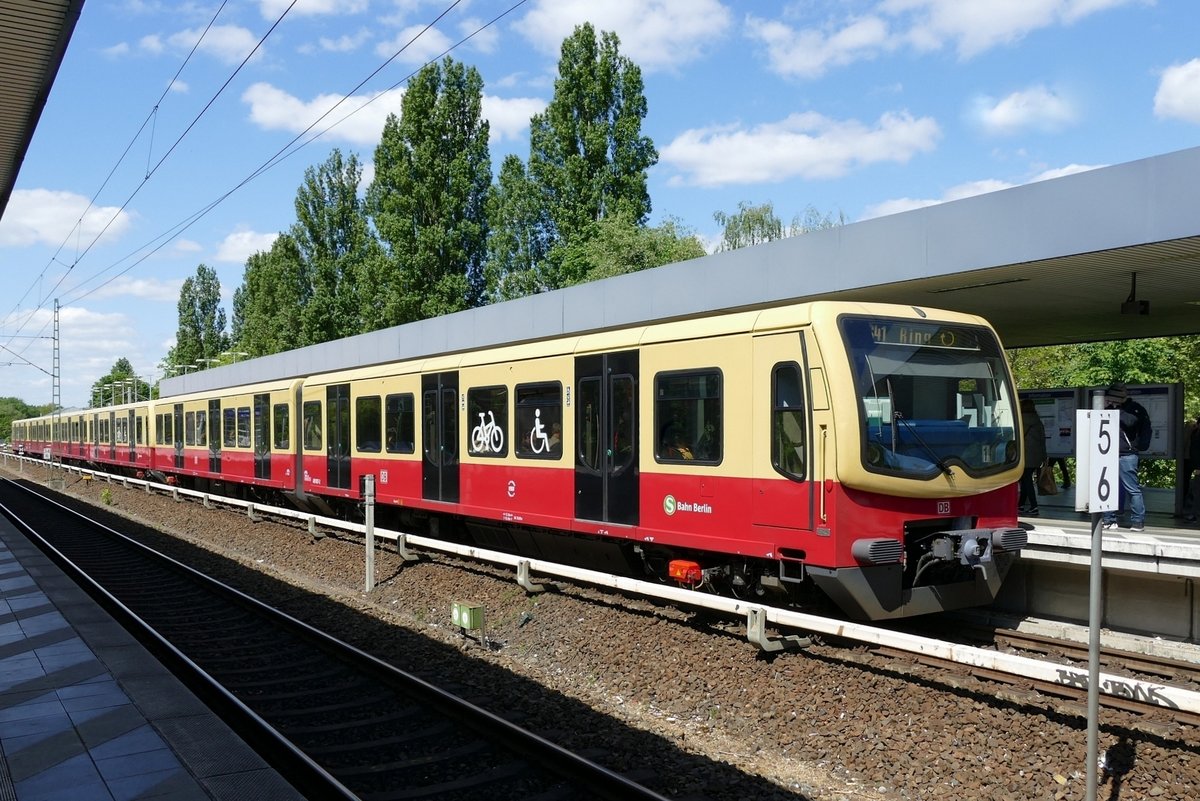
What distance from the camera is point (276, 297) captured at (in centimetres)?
5662

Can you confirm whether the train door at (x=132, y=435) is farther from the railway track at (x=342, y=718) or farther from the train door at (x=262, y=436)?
the railway track at (x=342, y=718)

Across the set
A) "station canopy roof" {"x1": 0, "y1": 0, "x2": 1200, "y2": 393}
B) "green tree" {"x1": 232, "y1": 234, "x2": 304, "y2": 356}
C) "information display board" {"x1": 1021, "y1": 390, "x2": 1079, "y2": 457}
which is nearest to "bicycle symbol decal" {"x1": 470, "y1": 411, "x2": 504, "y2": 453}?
"station canopy roof" {"x1": 0, "y1": 0, "x2": 1200, "y2": 393}

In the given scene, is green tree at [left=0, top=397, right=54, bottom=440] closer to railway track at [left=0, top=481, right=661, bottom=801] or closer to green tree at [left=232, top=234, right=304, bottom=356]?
green tree at [left=232, top=234, right=304, bottom=356]

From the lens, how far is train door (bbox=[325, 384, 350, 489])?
1808 cm

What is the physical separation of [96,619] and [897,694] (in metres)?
8.92

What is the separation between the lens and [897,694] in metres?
7.52

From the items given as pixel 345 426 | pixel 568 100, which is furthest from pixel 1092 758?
pixel 568 100

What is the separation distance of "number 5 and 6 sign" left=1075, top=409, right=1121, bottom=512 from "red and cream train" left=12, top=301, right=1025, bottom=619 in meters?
2.83

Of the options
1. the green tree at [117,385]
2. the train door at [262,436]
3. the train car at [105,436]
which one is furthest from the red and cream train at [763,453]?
the green tree at [117,385]

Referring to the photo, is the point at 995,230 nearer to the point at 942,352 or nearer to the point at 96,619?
the point at 942,352

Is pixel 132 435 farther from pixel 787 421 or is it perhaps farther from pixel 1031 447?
pixel 787 421

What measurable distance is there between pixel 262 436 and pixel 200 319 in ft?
206

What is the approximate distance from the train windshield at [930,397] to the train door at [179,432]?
26.1 meters

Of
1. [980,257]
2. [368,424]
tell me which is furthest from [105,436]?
[980,257]
